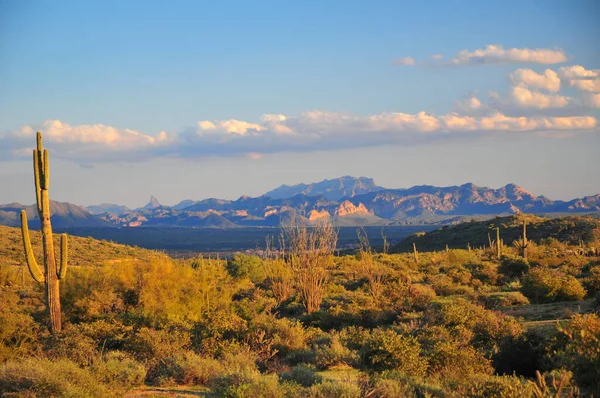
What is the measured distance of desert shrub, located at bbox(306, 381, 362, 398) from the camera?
7781 millimetres

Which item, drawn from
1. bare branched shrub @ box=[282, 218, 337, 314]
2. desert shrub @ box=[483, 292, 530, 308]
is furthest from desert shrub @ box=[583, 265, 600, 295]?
bare branched shrub @ box=[282, 218, 337, 314]

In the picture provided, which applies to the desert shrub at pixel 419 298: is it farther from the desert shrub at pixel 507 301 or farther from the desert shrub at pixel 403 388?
the desert shrub at pixel 403 388

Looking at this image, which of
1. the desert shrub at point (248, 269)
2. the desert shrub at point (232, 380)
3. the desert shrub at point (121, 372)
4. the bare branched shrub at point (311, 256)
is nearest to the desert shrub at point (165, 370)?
the desert shrub at point (121, 372)

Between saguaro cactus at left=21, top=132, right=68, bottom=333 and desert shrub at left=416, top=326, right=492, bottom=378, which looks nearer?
desert shrub at left=416, top=326, right=492, bottom=378

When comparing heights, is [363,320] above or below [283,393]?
below

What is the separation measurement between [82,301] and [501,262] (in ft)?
78.2

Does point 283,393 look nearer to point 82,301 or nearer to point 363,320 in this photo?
point 363,320

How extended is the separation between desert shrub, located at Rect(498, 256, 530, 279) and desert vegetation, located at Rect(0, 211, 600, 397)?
8.95 feet

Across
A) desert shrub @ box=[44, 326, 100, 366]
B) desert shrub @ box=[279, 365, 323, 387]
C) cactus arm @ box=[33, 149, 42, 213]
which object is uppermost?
cactus arm @ box=[33, 149, 42, 213]

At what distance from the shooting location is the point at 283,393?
827cm

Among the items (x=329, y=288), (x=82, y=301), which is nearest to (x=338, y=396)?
(x=82, y=301)

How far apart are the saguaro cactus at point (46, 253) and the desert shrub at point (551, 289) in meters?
16.0

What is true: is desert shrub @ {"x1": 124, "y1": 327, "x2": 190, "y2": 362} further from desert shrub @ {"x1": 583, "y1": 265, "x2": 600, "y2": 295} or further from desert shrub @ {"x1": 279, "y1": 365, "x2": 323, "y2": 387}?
desert shrub @ {"x1": 583, "y1": 265, "x2": 600, "y2": 295}

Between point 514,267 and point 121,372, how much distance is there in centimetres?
2520
